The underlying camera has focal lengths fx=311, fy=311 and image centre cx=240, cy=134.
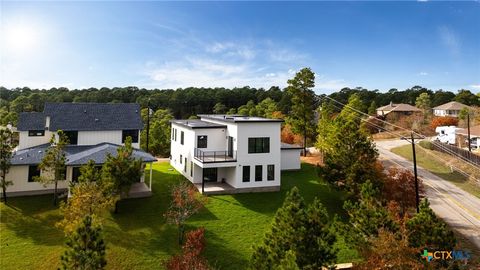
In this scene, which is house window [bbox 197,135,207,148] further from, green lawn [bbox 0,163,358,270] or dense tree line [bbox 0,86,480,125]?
dense tree line [bbox 0,86,480,125]

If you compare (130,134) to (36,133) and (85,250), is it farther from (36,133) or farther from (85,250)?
(85,250)

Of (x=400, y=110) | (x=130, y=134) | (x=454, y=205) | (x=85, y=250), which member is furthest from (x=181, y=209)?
(x=400, y=110)

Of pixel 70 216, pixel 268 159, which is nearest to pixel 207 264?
pixel 70 216

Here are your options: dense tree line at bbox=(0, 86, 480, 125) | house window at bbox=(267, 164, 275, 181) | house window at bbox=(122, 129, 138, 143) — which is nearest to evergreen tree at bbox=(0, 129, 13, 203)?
house window at bbox=(122, 129, 138, 143)

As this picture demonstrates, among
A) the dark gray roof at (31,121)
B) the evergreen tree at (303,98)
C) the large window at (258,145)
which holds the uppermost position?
the evergreen tree at (303,98)

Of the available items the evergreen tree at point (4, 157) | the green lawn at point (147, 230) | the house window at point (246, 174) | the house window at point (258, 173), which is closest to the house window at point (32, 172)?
the green lawn at point (147, 230)

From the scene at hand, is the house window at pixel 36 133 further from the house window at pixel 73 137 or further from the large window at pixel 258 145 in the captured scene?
the large window at pixel 258 145
